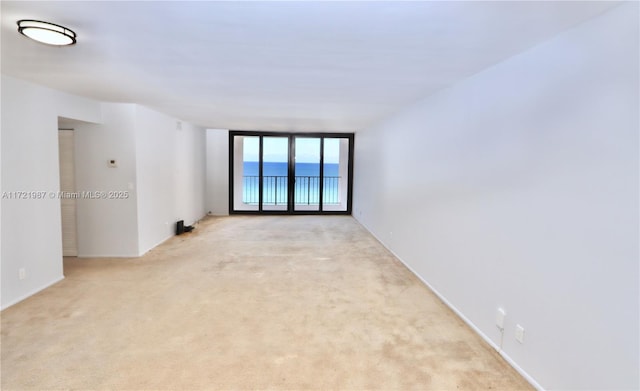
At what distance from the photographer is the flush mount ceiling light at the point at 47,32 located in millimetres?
1938

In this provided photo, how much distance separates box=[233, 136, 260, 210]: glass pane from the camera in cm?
897

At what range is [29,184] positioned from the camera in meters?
3.51

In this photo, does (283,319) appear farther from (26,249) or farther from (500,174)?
(26,249)

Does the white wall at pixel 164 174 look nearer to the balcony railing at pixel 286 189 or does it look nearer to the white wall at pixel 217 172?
the white wall at pixel 217 172

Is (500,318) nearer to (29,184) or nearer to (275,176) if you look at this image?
→ (29,184)

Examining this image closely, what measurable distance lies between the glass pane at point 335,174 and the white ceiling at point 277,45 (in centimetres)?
522

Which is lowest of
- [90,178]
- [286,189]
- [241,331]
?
[241,331]

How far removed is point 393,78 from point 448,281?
2.08 m

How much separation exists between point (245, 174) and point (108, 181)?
468cm

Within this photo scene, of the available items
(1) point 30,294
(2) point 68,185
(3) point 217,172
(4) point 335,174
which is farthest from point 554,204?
(3) point 217,172

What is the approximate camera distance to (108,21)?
1950mm

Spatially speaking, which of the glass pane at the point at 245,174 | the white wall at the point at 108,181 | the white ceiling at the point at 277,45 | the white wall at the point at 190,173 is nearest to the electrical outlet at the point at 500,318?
the white ceiling at the point at 277,45

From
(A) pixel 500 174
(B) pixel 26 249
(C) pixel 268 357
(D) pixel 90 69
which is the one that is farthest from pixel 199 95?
(A) pixel 500 174

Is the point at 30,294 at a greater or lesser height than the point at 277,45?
lesser
